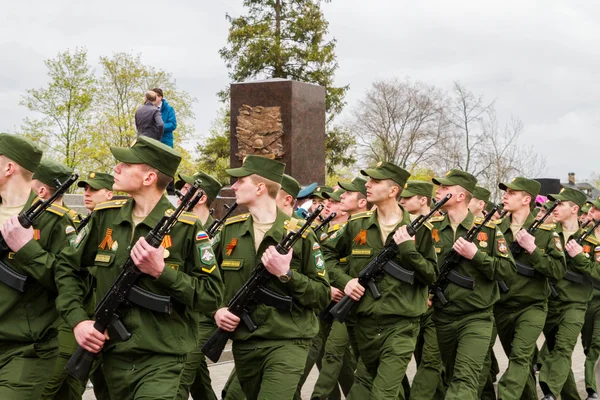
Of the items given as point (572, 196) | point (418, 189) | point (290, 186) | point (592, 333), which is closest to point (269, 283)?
point (290, 186)

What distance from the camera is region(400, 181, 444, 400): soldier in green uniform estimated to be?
29.3 ft

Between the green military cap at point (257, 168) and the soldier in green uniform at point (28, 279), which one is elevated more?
the green military cap at point (257, 168)

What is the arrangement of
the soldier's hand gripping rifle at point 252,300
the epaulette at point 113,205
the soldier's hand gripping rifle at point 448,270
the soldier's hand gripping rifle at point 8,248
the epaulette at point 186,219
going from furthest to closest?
the soldier's hand gripping rifle at point 448,270, the soldier's hand gripping rifle at point 252,300, the soldier's hand gripping rifle at point 8,248, the epaulette at point 113,205, the epaulette at point 186,219

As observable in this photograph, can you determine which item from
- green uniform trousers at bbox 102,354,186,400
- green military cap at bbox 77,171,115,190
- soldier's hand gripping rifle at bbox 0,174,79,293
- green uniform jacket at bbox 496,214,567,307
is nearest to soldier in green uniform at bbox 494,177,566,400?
green uniform jacket at bbox 496,214,567,307

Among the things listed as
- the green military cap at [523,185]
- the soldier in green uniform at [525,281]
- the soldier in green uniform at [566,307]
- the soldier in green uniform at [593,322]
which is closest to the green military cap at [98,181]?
the soldier in green uniform at [525,281]

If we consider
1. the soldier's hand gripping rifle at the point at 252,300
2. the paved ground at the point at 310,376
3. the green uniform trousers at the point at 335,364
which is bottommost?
the paved ground at the point at 310,376

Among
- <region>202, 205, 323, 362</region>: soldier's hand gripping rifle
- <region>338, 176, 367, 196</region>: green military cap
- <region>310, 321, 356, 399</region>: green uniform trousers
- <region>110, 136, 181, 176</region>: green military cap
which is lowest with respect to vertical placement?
<region>310, 321, 356, 399</region>: green uniform trousers

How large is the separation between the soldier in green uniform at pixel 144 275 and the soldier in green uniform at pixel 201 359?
3.59 feet

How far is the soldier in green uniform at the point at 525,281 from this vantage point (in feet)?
30.8

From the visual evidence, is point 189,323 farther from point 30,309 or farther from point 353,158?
point 353,158

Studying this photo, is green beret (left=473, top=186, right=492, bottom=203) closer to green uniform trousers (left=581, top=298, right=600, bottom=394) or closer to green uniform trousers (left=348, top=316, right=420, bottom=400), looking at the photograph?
green uniform trousers (left=581, top=298, right=600, bottom=394)

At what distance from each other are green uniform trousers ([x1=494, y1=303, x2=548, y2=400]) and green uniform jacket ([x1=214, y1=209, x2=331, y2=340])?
10.2ft

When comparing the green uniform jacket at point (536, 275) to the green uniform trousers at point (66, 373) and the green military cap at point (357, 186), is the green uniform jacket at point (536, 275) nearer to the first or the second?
the green military cap at point (357, 186)

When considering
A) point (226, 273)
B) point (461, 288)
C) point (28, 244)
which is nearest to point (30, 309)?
point (28, 244)
